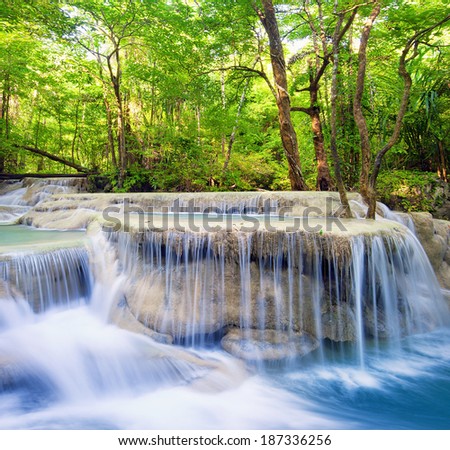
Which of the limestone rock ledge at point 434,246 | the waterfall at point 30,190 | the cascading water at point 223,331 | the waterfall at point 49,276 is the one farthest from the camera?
the waterfall at point 30,190

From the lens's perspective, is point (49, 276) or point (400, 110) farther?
point (400, 110)

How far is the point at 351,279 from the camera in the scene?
4.15 metres

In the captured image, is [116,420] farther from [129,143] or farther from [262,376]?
[129,143]

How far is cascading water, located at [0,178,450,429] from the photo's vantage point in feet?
9.84

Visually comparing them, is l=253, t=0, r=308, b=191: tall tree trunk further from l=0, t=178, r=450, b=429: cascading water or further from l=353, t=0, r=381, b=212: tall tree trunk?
l=0, t=178, r=450, b=429: cascading water

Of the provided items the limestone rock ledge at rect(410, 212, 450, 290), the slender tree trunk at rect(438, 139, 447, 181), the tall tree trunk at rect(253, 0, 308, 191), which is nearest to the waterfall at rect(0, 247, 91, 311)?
the limestone rock ledge at rect(410, 212, 450, 290)

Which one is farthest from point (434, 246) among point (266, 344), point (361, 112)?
point (266, 344)

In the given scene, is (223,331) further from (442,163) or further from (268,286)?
(442,163)

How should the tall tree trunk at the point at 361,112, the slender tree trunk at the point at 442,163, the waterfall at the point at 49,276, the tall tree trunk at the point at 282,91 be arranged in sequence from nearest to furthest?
the waterfall at the point at 49,276, the tall tree trunk at the point at 361,112, the tall tree trunk at the point at 282,91, the slender tree trunk at the point at 442,163

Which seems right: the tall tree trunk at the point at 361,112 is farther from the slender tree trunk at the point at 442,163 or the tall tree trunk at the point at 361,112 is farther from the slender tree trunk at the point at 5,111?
Result: the slender tree trunk at the point at 5,111

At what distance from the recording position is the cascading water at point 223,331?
9.84 feet

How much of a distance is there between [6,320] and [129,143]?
973cm

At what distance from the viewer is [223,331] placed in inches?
159

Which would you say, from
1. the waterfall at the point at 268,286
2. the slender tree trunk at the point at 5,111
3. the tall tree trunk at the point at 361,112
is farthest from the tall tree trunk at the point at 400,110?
the slender tree trunk at the point at 5,111
